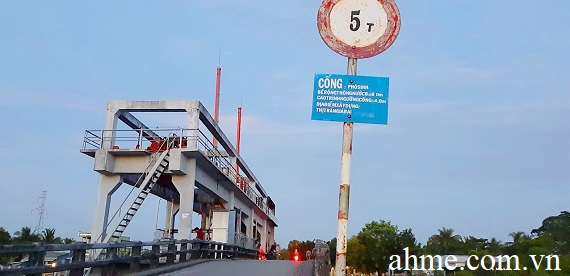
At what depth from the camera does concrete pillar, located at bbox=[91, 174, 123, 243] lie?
23.6 metres

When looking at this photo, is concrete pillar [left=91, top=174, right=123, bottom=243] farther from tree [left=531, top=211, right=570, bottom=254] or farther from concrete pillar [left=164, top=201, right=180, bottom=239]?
tree [left=531, top=211, right=570, bottom=254]

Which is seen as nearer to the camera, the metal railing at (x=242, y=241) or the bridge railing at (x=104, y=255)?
the bridge railing at (x=104, y=255)

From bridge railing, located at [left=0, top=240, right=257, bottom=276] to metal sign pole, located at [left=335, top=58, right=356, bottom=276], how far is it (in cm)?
419

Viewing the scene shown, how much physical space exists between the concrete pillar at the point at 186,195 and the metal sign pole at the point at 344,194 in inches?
668

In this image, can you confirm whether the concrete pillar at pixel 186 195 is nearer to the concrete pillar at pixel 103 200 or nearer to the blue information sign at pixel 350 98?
the concrete pillar at pixel 103 200

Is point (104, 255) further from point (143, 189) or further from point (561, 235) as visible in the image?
point (561, 235)

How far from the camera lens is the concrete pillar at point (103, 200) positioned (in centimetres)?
2356

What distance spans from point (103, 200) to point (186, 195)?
3.51m

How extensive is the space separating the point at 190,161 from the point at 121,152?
113 inches

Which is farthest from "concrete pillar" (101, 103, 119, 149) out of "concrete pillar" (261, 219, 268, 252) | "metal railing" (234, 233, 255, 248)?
"concrete pillar" (261, 219, 268, 252)

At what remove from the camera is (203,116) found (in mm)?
25375

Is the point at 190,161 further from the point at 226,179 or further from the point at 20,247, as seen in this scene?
the point at 20,247

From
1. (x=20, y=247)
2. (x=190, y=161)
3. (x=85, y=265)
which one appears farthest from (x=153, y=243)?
(x=190, y=161)

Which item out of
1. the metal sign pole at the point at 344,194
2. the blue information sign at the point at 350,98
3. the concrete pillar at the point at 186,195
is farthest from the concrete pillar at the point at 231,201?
the blue information sign at the point at 350,98
